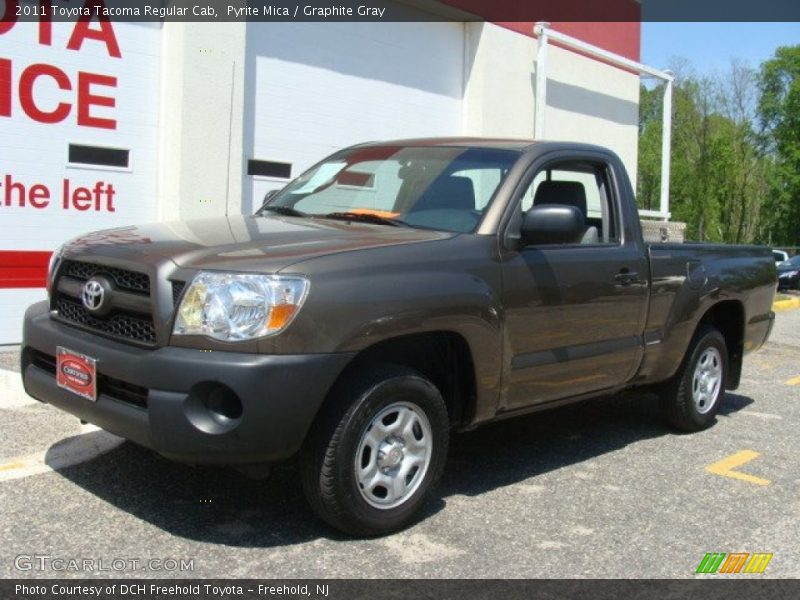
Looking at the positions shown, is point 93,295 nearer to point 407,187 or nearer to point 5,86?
point 407,187

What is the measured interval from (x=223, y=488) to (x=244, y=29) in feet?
20.7

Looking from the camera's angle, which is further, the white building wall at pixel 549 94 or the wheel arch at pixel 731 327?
the white building wall at pixel 549 94

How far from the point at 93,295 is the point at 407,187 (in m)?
1.76

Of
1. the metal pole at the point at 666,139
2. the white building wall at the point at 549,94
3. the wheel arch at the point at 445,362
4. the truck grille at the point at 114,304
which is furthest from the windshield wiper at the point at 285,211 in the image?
the metal pole at the point at 666,139

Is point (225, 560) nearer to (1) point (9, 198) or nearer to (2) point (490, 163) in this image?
(2) point (490, 163)

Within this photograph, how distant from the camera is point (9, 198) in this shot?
8.03 metres

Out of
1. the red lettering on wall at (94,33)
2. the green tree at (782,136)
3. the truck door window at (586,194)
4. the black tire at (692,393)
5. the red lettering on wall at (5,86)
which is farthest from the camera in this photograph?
the green tree at (782,136)

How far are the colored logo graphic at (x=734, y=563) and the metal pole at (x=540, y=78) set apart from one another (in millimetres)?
10147

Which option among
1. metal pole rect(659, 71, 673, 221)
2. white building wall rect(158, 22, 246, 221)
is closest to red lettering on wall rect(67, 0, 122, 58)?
white building wall rect(158, 22, 246, 221)

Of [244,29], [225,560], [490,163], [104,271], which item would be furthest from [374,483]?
[244,29]

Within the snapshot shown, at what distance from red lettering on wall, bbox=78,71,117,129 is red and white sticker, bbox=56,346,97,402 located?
5.10 m

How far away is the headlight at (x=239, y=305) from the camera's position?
3482mm

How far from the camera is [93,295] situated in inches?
152

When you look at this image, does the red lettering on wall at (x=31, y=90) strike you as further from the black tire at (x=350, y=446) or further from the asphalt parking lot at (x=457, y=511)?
the black tire at (x=350, y=446)
